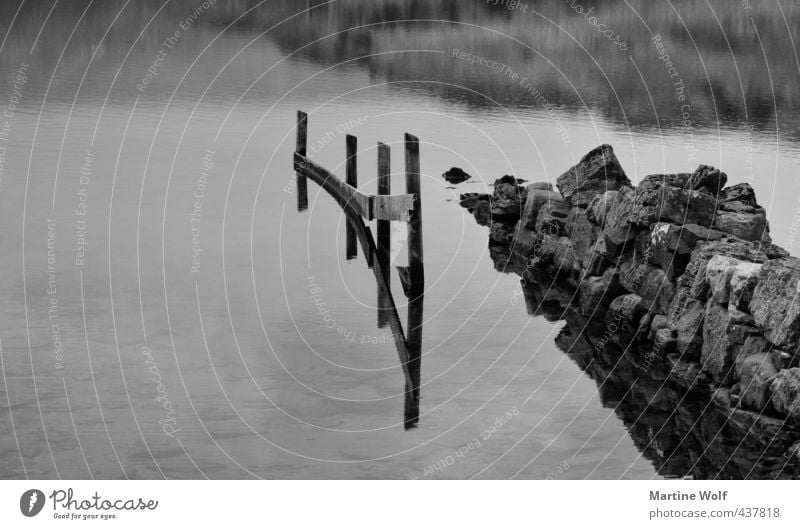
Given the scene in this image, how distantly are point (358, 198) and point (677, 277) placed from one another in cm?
883

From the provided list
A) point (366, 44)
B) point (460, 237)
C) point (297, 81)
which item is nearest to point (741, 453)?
→ point (460, 237)

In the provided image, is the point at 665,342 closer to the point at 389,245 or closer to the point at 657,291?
the point at 657,291

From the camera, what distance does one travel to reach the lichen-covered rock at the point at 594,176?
25031mm

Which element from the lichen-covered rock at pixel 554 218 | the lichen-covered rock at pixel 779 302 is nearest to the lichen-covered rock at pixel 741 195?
the lichen-covered rock at pixel 554 218

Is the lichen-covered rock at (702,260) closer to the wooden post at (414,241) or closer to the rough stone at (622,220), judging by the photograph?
the rough stone at (622,220)

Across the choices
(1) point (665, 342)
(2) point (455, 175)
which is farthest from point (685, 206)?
(2) point (455, 175)

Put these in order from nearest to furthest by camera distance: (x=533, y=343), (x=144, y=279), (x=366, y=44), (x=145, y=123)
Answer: (x=533, y=343) → (x=144, y=279) → (x=145, y=123) → (x=366, y=44)

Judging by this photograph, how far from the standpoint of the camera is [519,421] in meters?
15.2

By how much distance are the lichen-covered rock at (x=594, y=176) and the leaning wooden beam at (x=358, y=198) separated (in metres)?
3.89

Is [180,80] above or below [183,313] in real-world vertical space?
above

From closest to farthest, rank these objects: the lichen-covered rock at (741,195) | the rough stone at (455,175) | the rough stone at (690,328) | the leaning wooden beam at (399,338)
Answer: the leaning wooden beam at (399,338) < the rough stone at (690,328) < the lichen-covered rock at (741,195) < the rough stone at (455,175)

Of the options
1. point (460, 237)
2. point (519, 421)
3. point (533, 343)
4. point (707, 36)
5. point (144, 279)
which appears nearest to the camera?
point (519, 421)

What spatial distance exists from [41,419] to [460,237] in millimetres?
13691

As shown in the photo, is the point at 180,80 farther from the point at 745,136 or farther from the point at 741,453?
the point at 741,453
